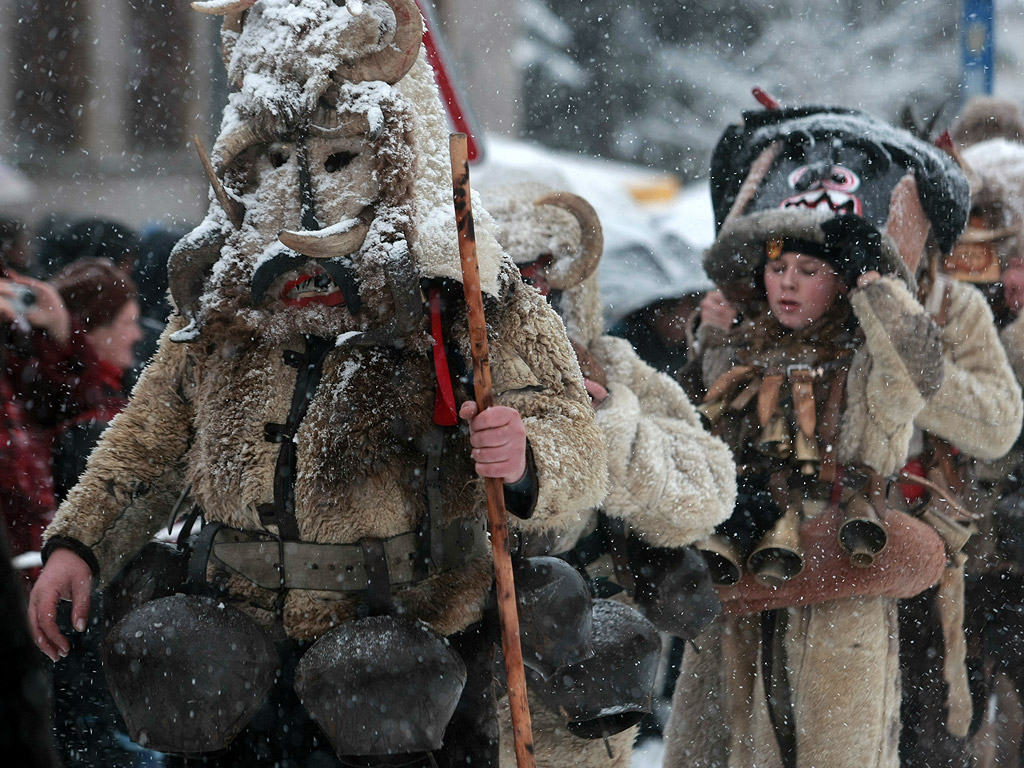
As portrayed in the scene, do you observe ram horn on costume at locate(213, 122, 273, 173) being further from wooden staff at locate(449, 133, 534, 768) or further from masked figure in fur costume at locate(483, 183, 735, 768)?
masked figure in fur costume at locate(483, 183, 735, 768)

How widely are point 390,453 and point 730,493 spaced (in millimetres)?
1047

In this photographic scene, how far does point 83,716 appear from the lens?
11.3ft

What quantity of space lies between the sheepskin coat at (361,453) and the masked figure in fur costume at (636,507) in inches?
13.3

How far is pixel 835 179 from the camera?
354 cm

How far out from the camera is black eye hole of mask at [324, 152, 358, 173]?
7.32ft

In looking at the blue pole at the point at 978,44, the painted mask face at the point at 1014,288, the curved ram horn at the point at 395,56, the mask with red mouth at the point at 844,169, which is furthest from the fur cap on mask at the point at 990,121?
the curved ram horn at the point at 395,56

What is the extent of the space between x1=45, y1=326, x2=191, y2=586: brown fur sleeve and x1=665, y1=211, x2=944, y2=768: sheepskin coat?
184 centimetres

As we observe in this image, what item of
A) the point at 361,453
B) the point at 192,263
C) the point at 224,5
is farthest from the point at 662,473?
the point at 224,5

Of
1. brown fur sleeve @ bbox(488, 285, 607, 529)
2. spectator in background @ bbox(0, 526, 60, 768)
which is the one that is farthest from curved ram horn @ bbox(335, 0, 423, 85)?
spectator in background @ bbox(0, 526, 60, 768)

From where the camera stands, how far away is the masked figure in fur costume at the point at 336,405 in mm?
2133

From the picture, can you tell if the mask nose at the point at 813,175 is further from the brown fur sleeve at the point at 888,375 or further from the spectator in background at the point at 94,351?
the spectator in background at the point at 94,351

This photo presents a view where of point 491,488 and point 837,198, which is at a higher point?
point 837,198

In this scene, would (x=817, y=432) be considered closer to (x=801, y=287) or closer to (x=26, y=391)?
(x=801, y=287)

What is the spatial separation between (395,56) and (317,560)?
994 millimetres
